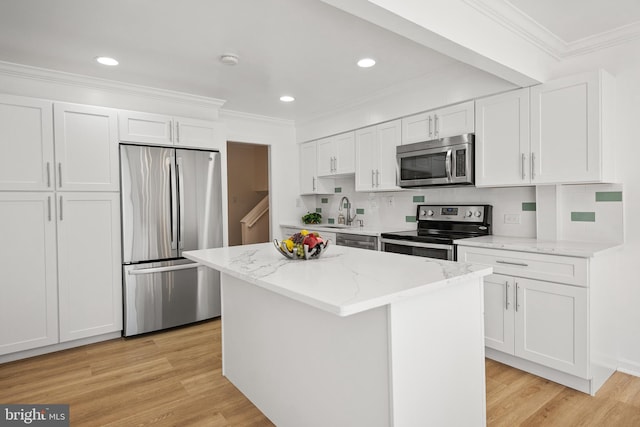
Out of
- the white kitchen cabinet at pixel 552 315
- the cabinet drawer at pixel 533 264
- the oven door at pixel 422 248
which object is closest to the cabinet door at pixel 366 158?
the oven door at pixel 422 248

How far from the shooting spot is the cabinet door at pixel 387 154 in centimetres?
374

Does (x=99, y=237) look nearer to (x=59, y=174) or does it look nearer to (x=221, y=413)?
(x=59, y=174)

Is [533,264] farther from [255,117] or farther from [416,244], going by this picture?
[255,117]

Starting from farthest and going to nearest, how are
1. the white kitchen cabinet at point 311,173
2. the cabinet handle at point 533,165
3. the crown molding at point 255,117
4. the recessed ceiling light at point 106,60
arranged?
the white kitchen cabinet at point 311,173 → the crown molding at point 255,117 → the recessed ceiling light at point 106,60 → the cabinet handle at point 533,165

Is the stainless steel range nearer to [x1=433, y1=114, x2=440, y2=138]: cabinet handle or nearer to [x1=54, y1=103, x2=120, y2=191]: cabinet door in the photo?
[x1=433, y1=114, x2=440, y2=138]: cabinet handle

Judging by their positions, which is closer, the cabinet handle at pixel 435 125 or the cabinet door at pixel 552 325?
the cabinet door at pixel 552 325

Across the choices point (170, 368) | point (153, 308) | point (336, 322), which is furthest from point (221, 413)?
point (153, 308)

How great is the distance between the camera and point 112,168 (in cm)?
336

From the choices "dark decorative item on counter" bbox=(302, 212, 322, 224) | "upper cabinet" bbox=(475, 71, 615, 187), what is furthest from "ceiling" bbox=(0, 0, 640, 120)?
"dark decorative item on counter" bbox=(302, 212, 322, 224)

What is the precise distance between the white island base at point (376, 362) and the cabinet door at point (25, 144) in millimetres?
2300

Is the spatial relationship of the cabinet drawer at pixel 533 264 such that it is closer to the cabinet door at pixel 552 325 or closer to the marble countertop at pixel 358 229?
the cabinet door at pixel 552 325

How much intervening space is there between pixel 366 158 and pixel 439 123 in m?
0.97

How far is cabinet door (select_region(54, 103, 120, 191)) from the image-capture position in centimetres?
312

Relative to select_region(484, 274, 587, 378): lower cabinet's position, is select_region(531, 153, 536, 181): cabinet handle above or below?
above
